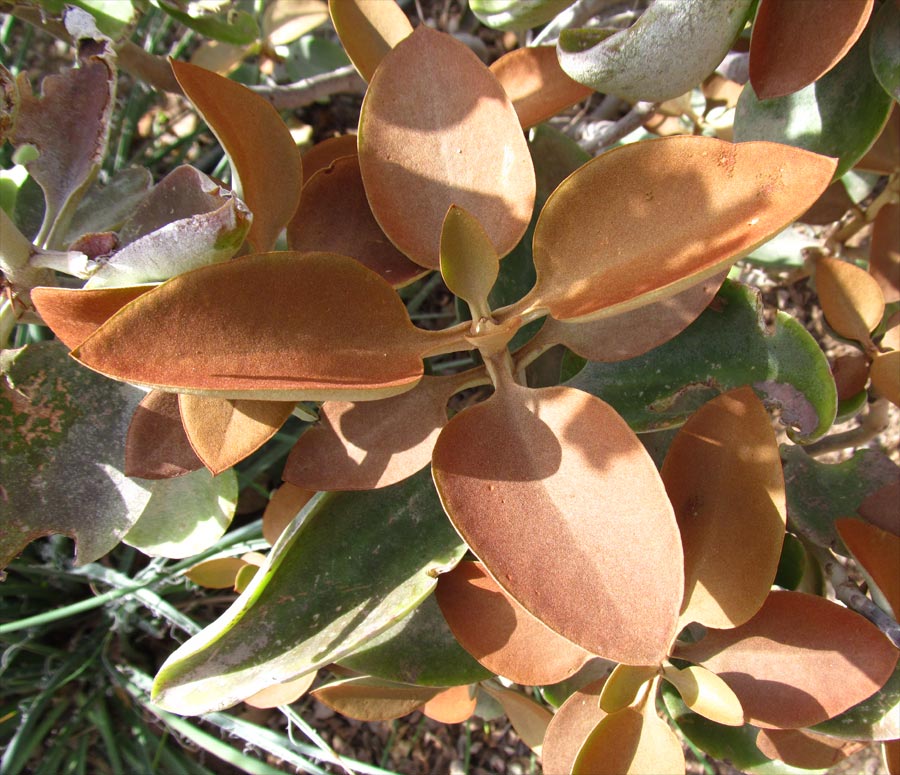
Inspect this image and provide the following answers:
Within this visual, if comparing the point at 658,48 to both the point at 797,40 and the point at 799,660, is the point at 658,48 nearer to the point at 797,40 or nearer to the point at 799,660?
the point at 797,40

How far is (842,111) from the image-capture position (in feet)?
2.39

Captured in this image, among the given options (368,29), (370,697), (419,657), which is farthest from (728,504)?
(368,29)

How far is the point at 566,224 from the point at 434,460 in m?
0.20

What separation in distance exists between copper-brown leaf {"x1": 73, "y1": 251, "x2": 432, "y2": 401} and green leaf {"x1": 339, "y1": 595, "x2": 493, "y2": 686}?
357mm

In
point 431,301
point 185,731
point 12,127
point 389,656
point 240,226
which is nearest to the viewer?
point 240,226

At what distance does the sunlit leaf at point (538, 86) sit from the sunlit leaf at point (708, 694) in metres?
0.53

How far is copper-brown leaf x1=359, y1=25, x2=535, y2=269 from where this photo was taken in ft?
2.05

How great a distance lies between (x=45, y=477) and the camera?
2.38 ft

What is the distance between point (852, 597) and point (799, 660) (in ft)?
0.39

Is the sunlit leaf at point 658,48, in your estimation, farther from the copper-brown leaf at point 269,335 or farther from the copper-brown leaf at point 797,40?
the copper-brown leaf at point 269,335

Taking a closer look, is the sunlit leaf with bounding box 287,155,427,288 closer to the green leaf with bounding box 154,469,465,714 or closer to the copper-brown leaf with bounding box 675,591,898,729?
the green leaf with bounding box 154,469,465,714

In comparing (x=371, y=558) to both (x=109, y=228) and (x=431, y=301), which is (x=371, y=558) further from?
(x=431, y=301)

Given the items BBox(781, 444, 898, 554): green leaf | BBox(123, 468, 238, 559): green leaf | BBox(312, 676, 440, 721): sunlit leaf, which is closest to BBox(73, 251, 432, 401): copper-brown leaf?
BBox(123, 468, 238, 559): green leaf

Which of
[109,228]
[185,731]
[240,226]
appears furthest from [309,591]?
[185,731]
